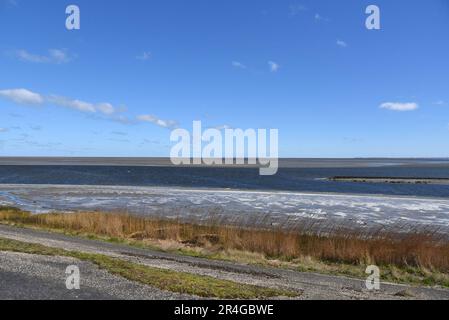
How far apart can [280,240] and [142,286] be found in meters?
9.94

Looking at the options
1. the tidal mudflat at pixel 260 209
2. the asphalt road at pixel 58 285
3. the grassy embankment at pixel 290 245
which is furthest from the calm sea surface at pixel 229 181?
the asphalt road at pixel 58 285

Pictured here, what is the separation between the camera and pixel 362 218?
87.9 ft

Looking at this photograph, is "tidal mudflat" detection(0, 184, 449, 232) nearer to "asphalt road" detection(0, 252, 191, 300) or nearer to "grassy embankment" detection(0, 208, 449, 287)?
"grassy embankment" detection(0, 208, 449, 287)

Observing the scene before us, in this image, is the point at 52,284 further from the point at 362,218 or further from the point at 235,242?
the point at 362,218

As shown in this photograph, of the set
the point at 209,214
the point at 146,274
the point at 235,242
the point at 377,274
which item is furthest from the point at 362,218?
the point at 146,274

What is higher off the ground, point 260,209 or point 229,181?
point 229,181

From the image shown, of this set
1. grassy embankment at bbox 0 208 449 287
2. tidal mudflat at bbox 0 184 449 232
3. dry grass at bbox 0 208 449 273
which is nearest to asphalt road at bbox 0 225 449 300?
grassy embankment at bbox 0 208 449 287

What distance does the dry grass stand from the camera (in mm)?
15391

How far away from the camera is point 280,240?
17797 millimetres

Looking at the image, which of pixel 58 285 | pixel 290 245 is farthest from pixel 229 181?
pixel 58 285

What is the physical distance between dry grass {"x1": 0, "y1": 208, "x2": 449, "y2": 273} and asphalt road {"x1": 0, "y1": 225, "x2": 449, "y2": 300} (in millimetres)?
3580

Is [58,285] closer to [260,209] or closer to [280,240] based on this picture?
[280,240]

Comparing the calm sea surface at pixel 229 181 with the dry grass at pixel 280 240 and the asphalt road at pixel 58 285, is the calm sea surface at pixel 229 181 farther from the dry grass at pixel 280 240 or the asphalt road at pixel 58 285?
the asphalt road at pixel 58 285
